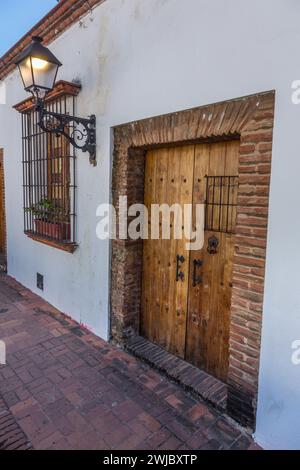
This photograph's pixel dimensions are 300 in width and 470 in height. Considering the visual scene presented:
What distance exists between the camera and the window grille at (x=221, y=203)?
2420 millimetres

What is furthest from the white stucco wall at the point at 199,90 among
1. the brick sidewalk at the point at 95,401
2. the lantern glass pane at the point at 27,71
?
the lantern glass pane at the point at 27,71

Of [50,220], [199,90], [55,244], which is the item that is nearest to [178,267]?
[199,90]

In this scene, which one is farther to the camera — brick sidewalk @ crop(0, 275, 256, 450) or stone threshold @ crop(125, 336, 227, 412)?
stone threshold @ crop(125, 336, 227, 412)

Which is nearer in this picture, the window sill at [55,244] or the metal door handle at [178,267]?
the metal door handle at [178,267]

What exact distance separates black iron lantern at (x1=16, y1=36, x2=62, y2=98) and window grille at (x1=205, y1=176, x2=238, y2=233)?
6.10 feet

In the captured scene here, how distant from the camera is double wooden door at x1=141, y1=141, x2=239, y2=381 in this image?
250 cm

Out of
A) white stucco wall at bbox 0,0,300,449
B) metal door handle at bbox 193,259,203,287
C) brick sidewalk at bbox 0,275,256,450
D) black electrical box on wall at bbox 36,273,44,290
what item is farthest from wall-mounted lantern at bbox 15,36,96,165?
black electrical box on wall at bbox 36,273,44,290

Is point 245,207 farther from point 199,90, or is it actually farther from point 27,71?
point 27,71

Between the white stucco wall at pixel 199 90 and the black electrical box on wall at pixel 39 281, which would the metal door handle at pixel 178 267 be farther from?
the black electrical box on wall at pixel 39 281

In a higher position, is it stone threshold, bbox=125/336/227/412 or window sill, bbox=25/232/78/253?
window sill, bbox=25/232/78/253

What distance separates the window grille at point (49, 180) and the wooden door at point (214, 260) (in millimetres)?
1815

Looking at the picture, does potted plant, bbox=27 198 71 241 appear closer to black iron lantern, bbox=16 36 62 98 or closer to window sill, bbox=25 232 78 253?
window sill, bbox=25 232 78 253

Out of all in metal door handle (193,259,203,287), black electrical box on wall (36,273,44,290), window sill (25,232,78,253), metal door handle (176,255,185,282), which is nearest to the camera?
metal door handle (193,259,203,287)

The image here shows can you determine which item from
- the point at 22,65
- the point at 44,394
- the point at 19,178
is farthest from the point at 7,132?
the point at 44,394
